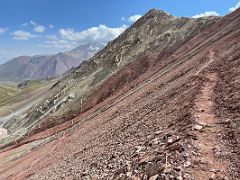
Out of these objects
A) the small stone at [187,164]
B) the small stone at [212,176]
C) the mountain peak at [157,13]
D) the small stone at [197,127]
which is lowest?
the small stone at [212,176]

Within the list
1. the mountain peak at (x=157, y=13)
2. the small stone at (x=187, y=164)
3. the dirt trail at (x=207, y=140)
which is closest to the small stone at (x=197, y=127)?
A: the dirt trail at (x=207, y=140)

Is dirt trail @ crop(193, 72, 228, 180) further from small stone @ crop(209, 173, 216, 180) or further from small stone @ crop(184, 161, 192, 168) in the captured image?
small stone @ crop(184, 161, 192, 168)

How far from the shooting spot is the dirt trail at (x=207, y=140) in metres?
14.7

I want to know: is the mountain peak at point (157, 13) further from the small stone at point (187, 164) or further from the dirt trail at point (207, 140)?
the small stone at point (187, 164)

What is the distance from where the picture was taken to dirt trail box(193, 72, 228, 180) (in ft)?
48.1

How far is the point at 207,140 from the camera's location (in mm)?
17578

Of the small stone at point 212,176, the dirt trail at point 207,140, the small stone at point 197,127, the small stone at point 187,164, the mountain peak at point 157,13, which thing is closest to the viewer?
the small stone at point 212,176

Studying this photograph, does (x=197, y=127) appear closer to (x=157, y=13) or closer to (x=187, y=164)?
(x=187, y=164)

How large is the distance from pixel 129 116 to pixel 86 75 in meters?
68.4

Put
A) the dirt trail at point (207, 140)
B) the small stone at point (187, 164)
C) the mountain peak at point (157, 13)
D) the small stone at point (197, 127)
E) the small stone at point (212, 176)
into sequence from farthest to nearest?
the mountain peak at point (157, 13), the small stone at point (197, 127), the small stone at point (187, 164), the dirt trail at point (207, 140), the small stone at point (212, 176)

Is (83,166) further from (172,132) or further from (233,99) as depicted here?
(233,99)

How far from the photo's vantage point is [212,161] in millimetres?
15531

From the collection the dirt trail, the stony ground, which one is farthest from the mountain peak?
the dirt trail

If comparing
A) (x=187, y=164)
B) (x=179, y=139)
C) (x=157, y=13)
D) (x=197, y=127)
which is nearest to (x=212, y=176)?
(x=187, y=164)
